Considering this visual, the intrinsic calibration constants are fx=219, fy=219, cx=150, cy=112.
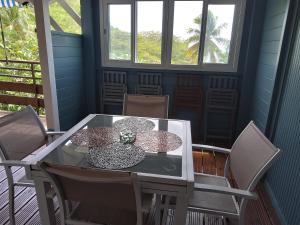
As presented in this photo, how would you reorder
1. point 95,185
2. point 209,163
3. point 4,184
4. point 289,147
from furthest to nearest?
1. point 209,163
2. point 4,184
3. point 289,147
4. point 95,185

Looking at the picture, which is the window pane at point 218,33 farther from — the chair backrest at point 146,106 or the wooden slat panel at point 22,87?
the wooden slat panel at point 22,87

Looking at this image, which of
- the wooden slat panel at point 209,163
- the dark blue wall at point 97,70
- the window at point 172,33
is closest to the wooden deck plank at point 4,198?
the dark blue wall at point 97,70

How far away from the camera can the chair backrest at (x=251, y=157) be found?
1.12 metres

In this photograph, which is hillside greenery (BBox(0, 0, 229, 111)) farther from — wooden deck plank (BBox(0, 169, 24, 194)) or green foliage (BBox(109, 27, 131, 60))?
wooden deck plank (BBox(0, 169, 24, 194))

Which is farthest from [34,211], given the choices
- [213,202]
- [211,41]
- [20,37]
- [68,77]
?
[20,37]

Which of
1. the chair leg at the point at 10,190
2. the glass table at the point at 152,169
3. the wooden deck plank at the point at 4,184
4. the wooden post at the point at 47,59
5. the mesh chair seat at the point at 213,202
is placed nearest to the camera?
the glass table at the point at 152,169

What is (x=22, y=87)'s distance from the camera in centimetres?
364

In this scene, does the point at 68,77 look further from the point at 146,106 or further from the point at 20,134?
the point at 20,134

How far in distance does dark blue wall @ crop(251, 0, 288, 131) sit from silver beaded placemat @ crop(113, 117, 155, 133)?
1.26 m

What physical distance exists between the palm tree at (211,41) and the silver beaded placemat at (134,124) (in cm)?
177

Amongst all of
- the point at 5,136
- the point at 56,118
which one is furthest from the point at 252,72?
the point at 5,136

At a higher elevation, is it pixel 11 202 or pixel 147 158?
pixel 147 158

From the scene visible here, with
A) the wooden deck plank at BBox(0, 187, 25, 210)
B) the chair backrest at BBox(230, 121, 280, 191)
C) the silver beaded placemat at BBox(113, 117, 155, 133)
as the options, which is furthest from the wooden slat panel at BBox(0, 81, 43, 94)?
the chair backrest at BBox(230, 121, 280, 191)

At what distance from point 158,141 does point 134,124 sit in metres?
0.36
